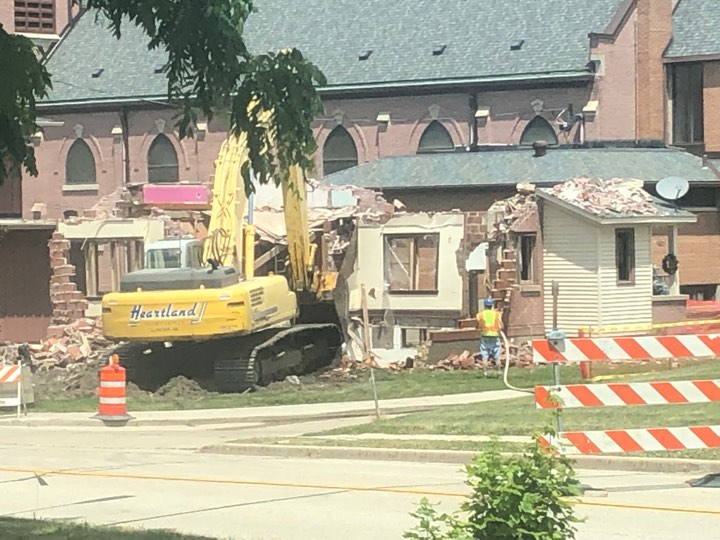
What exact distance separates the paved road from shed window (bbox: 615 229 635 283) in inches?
700

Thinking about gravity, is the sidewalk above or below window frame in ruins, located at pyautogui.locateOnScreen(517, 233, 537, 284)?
below

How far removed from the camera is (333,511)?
14.3 m

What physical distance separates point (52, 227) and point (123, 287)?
11379 mm

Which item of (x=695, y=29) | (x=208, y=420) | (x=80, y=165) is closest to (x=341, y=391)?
(x=208, y=420)

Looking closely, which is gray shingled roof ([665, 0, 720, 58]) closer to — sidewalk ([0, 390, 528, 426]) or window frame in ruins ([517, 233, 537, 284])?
window frame in ruins ([517, 233, 537, 284])

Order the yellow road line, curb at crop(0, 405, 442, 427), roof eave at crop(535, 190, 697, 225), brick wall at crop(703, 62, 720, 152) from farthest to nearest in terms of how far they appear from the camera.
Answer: brick wall at crop(703, 62, 720, 152) < roof eave at crop(535, 190, 697, 225) < curb at crop(0, 405, 442, 427) < the yellow road line

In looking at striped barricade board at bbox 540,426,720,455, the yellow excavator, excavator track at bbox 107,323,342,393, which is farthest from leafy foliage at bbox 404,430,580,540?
excavator track at bbox 107,323,342,393

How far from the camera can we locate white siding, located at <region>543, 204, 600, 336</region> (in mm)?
36562

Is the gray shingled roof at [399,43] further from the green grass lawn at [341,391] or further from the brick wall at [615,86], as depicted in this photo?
the green grass lawn at [341,391]

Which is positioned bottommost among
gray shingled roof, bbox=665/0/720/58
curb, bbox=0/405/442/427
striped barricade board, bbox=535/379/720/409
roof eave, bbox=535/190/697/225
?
curb, bbox=0/405/442/427

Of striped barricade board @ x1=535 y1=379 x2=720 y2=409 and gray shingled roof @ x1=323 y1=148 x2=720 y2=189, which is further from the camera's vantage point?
gray shingled roof @ x1=323 y1=148 x2=720 y2=189

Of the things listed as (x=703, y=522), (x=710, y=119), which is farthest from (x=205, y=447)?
(x=710, y=119)

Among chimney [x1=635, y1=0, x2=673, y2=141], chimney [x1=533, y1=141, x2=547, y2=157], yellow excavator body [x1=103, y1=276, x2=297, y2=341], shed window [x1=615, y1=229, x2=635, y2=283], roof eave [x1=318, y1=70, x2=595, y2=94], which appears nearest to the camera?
yellow excavator body [x1=103, y1=276, x2=297, y2=341]

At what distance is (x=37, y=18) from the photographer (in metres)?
70.6
